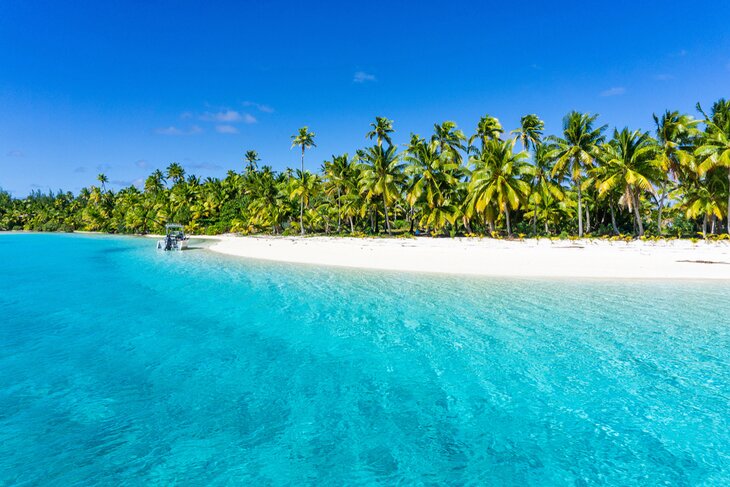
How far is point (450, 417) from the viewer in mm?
6426

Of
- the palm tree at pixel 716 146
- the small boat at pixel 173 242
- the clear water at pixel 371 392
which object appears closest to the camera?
the clear water at pixel 371 392

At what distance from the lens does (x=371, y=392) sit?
736 cm

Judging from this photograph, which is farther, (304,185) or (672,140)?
(304,185)

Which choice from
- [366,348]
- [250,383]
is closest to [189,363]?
[250,383]

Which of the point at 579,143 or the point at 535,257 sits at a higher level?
the point at 579,143

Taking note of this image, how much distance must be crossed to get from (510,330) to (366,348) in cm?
450

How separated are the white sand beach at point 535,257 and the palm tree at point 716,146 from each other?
6.53m

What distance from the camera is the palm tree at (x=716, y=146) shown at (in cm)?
2573

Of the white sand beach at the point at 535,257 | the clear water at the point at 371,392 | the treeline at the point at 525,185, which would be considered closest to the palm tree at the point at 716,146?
the treeline at the point at 525,185

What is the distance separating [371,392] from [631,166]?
1240 inches

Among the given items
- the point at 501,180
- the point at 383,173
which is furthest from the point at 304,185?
the point at 501,180

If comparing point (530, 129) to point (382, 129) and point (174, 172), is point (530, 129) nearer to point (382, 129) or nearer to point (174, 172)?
Answer: point (382, 129)

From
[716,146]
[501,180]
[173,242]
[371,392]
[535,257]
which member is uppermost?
[716,146]

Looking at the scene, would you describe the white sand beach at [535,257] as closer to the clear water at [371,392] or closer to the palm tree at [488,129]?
A: the clear water at [371,392]
